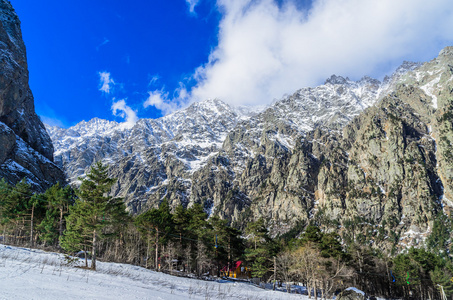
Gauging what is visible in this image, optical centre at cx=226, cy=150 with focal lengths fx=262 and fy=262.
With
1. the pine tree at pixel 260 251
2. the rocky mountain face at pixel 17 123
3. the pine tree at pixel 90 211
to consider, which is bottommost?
the pine tree at pixel 260 251

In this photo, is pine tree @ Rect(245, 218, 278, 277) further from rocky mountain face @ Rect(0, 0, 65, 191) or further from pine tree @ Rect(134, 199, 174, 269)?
rocky mountain face @ Rect(0, 0, 65, 191)

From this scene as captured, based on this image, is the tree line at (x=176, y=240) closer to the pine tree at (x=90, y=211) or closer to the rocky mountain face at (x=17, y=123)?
the pine tree at (x=90, y=211)

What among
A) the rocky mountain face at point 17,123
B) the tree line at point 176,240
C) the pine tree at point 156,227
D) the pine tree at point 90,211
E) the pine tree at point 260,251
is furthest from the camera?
the rocky mountain face at point 17,123

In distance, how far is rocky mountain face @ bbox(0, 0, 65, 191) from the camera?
313ft

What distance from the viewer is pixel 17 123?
114m

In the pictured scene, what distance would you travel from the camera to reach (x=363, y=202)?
19800 cm

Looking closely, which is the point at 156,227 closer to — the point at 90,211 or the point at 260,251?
the point at 90,211

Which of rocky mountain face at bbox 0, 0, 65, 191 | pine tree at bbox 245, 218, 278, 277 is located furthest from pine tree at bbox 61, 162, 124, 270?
rocky mountain face at bbox 0, 0, 65, 191

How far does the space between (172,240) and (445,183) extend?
8593 inches

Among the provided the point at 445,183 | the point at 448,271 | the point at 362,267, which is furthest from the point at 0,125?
the point at 445,183

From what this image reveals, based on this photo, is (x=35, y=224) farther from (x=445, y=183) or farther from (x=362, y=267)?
(x=445, y=183)

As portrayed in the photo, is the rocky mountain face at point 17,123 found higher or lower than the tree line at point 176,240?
higher

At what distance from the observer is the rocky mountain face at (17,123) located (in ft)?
313

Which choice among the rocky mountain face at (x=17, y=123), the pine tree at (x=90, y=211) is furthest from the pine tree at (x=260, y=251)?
the rocky mountain face at (x=17, y=123)
